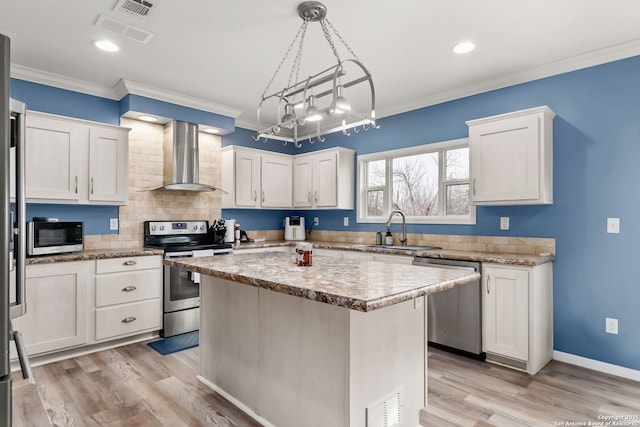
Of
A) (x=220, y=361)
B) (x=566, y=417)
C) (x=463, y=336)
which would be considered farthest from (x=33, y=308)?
(x=566, y=417)

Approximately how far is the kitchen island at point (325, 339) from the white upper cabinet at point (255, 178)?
2424 millimetres

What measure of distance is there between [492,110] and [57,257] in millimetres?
4225

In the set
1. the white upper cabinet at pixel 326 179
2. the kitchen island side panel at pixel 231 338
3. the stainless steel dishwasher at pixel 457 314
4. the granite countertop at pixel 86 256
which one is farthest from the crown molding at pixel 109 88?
the stainless steel dishwasher at pixel 457 314

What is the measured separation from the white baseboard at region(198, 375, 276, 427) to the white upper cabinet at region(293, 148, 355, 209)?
8.87ft

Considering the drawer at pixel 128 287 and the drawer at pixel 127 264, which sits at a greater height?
the drawer at pixel 127 264

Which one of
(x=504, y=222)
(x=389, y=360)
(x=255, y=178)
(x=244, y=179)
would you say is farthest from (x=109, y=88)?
(x=504, y=222)

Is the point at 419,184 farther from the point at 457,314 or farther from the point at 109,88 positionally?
the point at 109,88

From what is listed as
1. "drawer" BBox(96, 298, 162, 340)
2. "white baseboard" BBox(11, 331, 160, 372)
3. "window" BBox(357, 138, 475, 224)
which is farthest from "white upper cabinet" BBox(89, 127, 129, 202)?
"window" BBox(357, 138, 475, 224)

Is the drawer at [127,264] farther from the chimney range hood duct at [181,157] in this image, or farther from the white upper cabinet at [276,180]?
the white upper cabinet at [276,180]

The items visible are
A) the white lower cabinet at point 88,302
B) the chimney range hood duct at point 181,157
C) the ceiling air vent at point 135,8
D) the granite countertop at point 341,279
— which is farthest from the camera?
the chimney range hood duct at point 181,157

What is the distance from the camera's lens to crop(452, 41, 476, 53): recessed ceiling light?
9.31ft

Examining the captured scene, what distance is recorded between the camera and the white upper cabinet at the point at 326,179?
15.5 ft

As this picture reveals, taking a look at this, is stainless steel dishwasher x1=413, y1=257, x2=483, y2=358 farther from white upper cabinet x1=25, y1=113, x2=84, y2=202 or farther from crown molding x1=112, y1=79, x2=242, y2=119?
white upper cabinet x1=25, y1=113, x2=84, y2=202

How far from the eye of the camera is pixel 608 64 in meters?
2.92
